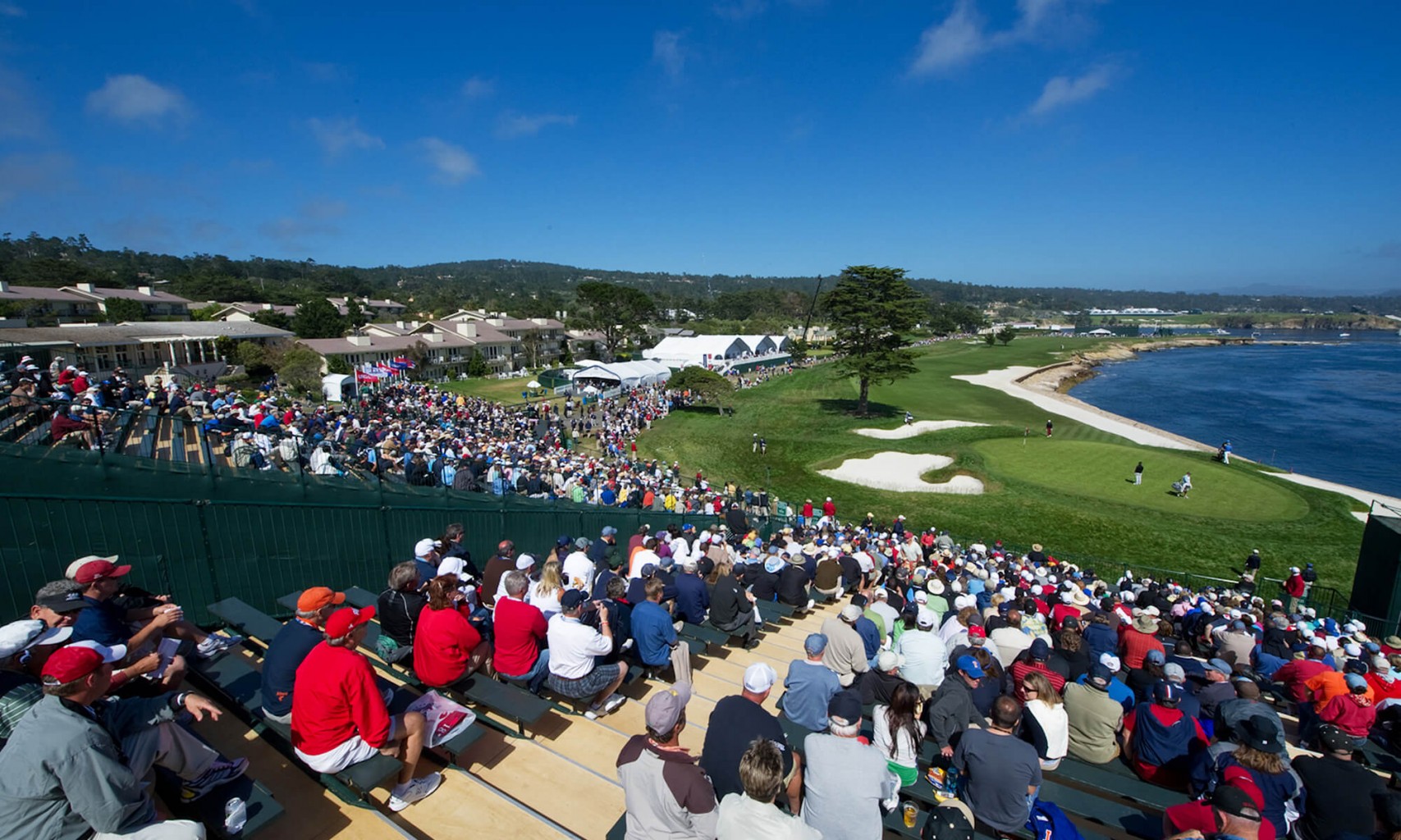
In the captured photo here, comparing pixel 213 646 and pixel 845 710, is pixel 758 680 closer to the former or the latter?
pixel 845 710

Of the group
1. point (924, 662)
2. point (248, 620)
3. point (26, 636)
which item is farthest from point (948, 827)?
point (248, 620)

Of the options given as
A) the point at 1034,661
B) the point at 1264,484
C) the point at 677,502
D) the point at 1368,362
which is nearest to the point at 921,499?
the point at 677,502

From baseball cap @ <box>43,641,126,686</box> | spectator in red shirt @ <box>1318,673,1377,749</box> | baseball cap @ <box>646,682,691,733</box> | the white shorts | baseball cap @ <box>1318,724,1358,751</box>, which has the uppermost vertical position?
baseball cap @ <box>43,641,126,686</box>

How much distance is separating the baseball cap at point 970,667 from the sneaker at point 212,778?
491 centimetres

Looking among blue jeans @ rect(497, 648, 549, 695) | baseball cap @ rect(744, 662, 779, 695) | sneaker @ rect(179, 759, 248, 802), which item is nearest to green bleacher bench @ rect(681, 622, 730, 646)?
blue jeans @ rect(497, 648, 549, 695)

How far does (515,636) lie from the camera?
4.94m

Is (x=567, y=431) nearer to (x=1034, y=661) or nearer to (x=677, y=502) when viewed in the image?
(x=677, y=502)

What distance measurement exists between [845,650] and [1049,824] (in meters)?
1.94

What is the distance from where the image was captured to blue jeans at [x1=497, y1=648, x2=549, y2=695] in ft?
16.2

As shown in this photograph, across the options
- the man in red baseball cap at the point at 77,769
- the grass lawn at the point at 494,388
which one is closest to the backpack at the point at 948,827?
the man in red baseball cap at the point at 77,769

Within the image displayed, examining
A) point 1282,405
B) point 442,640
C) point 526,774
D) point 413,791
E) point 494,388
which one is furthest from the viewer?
point 1282,405

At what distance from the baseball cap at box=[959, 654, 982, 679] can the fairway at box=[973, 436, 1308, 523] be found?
2011 centimetres

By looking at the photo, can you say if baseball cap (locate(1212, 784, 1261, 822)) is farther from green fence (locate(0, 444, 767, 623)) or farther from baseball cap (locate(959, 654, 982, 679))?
green fence (locate(0, 444, 767, 623))

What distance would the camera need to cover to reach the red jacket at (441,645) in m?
4.58
